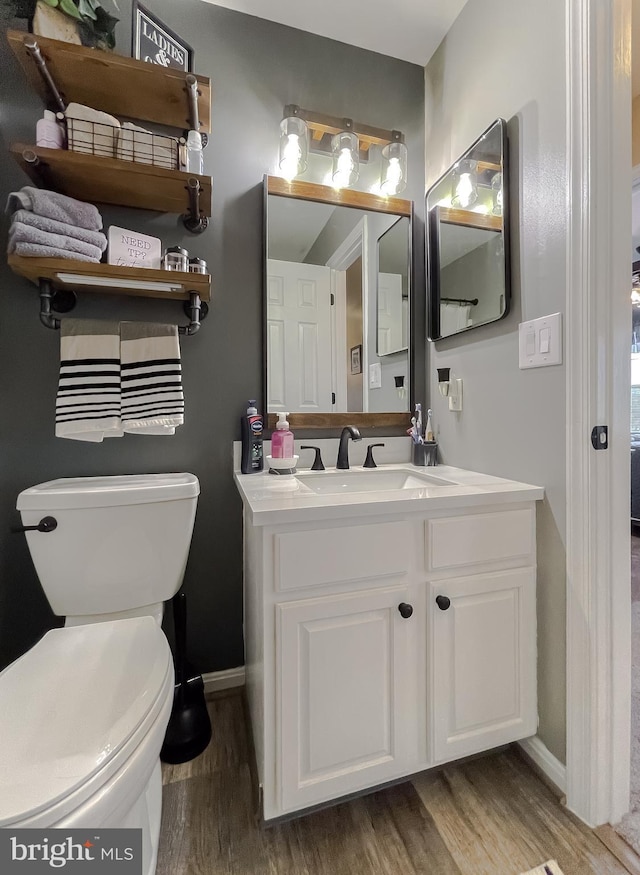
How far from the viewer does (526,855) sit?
91cm

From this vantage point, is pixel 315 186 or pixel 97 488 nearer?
pixel 97 488

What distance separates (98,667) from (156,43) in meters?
1.79

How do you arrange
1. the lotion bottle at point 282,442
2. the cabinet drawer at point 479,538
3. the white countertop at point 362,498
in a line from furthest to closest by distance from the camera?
the lotion bottle at point 282,442, the cabinet drawer at point 479,538, the white countertop at point 362,498

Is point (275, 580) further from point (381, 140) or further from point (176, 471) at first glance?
point (381, 140)

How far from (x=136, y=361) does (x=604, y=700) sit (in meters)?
1.54

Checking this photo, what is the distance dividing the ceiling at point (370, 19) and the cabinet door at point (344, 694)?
196 centimetres

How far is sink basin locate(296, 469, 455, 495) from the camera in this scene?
1.36 metres

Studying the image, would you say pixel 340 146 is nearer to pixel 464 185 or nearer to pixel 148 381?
pixel 464 185

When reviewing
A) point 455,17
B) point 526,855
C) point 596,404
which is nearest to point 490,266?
point 596,404

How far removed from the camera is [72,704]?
773 millimetres

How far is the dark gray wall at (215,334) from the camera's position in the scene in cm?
126

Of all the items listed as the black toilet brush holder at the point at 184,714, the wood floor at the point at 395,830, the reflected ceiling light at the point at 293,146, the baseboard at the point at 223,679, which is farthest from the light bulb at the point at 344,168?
the wood floor at the point at 395,830

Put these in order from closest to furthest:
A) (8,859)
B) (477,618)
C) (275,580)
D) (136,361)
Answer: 1. (8,859)
2. (275,580)
3. (477,618)
4. (136,361)

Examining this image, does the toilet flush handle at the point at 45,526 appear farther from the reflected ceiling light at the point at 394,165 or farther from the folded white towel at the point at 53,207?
the reflected ceiling light at the point at 394,165
